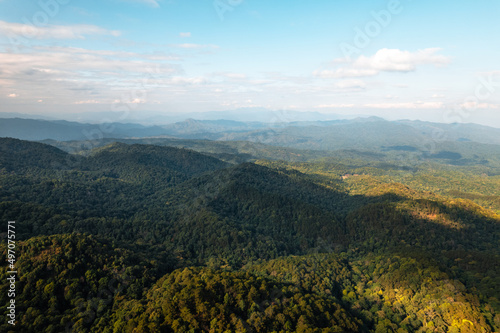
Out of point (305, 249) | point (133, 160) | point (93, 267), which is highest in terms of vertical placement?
point (133, 160)

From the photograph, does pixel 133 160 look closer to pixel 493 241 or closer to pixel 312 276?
pixel 312 276

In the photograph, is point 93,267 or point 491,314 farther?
point 93,267

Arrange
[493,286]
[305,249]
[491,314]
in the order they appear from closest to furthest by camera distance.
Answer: [491,314], [493,286], [305,249]

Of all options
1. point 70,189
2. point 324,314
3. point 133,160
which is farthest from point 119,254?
point 133,160

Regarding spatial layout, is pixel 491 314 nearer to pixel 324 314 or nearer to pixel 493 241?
pixel 324 314

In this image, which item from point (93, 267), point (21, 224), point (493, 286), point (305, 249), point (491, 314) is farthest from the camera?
point (305, 249)

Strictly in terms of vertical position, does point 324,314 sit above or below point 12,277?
below
